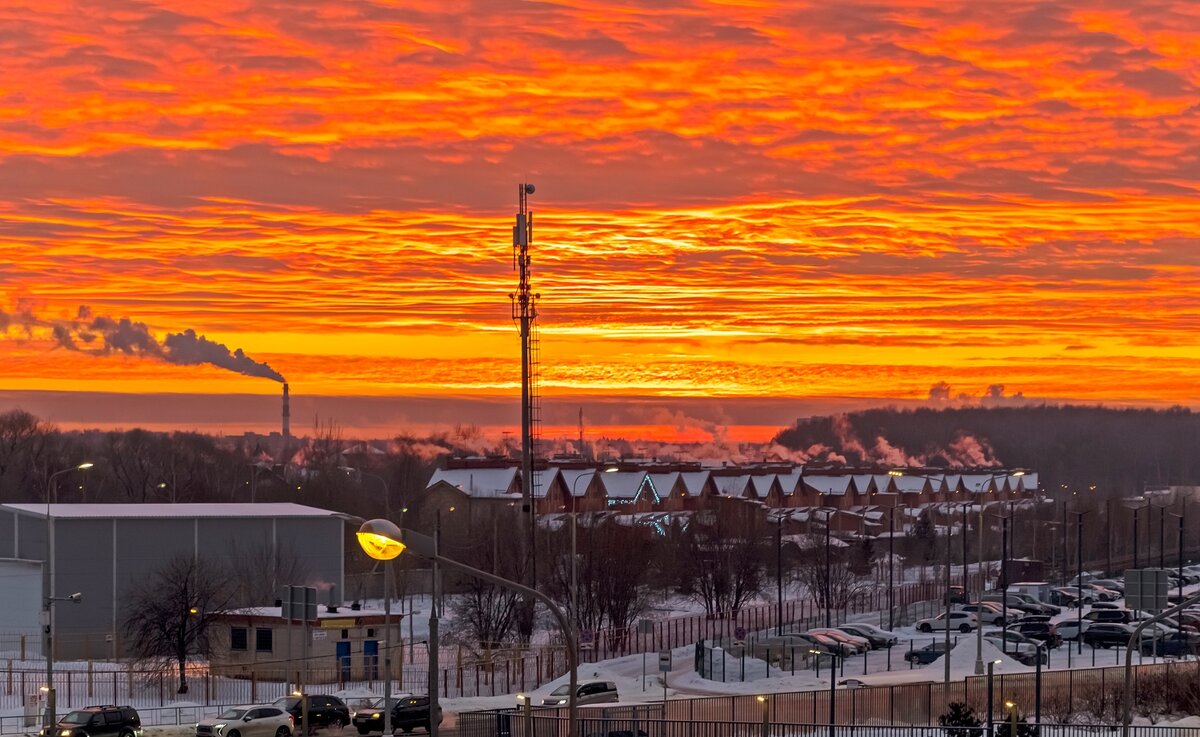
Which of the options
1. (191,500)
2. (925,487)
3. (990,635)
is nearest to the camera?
(990,635)

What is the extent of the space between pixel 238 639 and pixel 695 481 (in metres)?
86.5

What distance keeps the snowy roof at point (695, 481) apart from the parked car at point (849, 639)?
237 ft

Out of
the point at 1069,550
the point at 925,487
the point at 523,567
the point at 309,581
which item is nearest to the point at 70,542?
the point at 309,581

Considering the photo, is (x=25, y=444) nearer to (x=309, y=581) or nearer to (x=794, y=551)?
(x=794, y=551)

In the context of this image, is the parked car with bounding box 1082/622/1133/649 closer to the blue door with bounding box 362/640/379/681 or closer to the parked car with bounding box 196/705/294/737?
the blue door with bounding box 362/640/379/681

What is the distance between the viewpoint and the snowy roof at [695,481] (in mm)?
138500

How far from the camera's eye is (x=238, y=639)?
56438mm

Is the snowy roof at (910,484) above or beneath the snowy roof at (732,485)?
beneath

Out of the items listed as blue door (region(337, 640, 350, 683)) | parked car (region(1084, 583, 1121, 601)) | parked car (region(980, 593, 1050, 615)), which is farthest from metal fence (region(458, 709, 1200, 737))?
parked car (region(1084, 583, 1121, 601))

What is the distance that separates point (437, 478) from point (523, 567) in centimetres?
3912

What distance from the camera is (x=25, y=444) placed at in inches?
5384

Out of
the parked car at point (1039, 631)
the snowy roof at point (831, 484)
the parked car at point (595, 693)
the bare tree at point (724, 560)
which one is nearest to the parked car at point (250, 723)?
the parked car at point (595, 693)

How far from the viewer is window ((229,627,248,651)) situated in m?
56.2

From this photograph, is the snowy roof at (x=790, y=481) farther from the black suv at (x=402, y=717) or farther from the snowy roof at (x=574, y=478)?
the black suv at (x=402, y=717)
